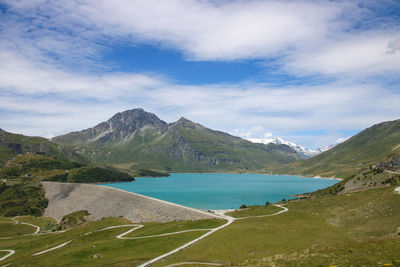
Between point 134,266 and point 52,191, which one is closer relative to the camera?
point 134,266

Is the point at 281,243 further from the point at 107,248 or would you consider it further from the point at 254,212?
the point at 254,212

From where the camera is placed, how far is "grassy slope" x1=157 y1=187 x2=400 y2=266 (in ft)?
86.8

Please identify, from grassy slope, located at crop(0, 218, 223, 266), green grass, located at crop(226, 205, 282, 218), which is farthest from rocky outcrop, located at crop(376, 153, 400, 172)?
grassy slope, located at crop(0, 218, 223, 266)

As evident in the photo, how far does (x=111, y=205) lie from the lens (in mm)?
121562

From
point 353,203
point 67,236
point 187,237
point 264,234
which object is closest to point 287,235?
point 264,234

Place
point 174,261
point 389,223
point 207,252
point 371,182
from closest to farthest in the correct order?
point 174,261, point 207,252, point 389,223, point 371,182

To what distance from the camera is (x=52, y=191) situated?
19100cm

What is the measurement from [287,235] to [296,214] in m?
24.6

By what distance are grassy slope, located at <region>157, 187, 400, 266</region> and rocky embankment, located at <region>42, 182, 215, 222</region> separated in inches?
1045

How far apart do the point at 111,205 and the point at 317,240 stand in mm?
97127

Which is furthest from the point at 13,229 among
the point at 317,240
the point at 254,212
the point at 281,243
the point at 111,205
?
the point at 317,240

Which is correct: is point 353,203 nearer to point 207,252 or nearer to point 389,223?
point 389,223

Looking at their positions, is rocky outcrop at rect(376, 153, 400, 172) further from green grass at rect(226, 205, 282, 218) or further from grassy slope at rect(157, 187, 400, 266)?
green grass at rect(226, 205, 282, 218)

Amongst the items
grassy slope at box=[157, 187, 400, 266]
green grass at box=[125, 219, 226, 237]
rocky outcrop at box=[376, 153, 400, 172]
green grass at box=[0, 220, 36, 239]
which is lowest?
green grass at box=[0, 220, 36, 239]
